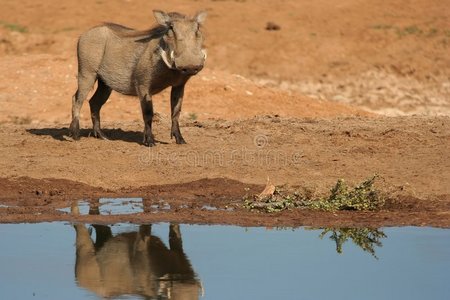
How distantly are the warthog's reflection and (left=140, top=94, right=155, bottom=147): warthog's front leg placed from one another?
3.87m

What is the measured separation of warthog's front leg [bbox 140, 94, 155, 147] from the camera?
14.0 metres

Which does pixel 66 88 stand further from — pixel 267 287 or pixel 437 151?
pixel 267 287

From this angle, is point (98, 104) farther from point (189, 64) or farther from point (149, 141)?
point (189, 64)

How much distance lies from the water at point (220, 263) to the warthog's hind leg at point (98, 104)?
4714 millimetres

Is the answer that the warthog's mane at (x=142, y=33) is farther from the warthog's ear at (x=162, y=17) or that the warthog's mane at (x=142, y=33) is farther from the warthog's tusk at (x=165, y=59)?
the warthog's tusk at (x=165, y=59)

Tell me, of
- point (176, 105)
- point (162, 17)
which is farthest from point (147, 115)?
point (162, 17)

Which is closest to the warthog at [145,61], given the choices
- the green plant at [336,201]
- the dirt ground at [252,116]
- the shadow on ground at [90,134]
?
the shadow on ground at [90,134]

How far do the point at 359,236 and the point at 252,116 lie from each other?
826cm

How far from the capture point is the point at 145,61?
14.0m

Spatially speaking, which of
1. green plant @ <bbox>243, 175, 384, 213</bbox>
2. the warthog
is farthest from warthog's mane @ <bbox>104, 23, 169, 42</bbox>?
green plant @ <bbox>243, 175, 384, 213</bbox>

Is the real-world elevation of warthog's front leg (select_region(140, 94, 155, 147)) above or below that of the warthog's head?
below

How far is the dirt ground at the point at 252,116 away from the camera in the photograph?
12.0m

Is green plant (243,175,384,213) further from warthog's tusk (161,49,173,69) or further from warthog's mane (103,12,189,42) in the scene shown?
warthog's mane (103,12,189,42)

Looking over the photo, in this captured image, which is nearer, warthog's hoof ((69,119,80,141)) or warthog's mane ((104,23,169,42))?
warthog's mane ((104,23,169,42))
